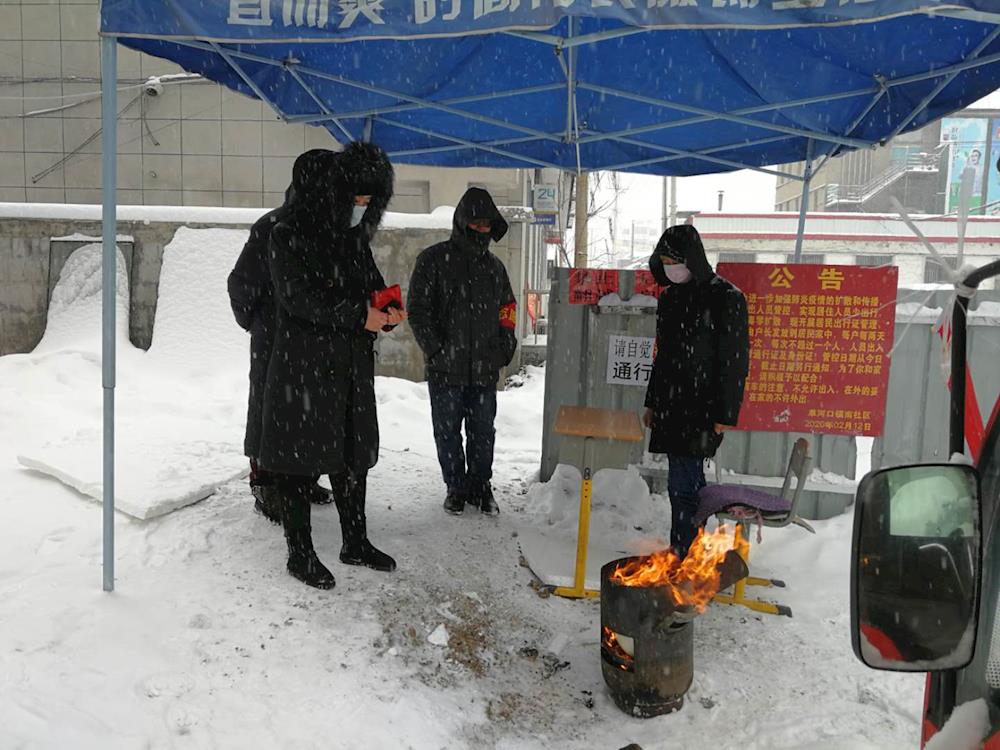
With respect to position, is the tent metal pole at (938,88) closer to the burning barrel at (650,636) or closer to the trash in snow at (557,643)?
the burning barrel at (650,636)

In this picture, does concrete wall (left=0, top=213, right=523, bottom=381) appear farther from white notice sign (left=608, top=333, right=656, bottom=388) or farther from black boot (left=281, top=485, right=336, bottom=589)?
black boot (left=281, top=485, right=336, bottom=589)

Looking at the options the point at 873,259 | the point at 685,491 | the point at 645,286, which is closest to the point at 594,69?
the point at 645,286

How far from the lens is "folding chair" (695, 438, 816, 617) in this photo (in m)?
3.77

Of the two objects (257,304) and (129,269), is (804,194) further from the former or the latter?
(129,269)

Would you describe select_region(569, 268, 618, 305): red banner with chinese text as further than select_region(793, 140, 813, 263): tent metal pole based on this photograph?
No

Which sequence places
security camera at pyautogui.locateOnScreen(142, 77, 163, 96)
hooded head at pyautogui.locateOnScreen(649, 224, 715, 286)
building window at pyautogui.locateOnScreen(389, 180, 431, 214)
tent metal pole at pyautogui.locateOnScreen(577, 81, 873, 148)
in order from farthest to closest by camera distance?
security camera at pyautogui.locateOnScreen(142, 77, 163, 96) → building window at pyautogui.locateOnScreen(389, 180, 431, 214) → tent metal pole at pyautogui.locateOnScreen(577, 81, 873, 148) → hooded head at pyautogui.locateOnScreen(649, 224, 715, 286)

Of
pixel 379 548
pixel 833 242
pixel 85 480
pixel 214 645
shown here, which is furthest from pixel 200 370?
pixel 833 242

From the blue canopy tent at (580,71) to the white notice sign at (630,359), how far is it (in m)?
1.52

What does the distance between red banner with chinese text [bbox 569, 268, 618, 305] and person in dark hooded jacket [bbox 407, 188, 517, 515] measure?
2.54ft

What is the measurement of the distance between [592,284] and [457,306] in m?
Answer: 1.22

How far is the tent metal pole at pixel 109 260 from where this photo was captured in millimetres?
3189

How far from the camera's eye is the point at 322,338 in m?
3.48

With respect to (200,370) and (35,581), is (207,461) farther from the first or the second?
(200,370)

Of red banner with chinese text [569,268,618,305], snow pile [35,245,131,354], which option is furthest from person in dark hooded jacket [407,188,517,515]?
snow pile [35,245,131,354]
